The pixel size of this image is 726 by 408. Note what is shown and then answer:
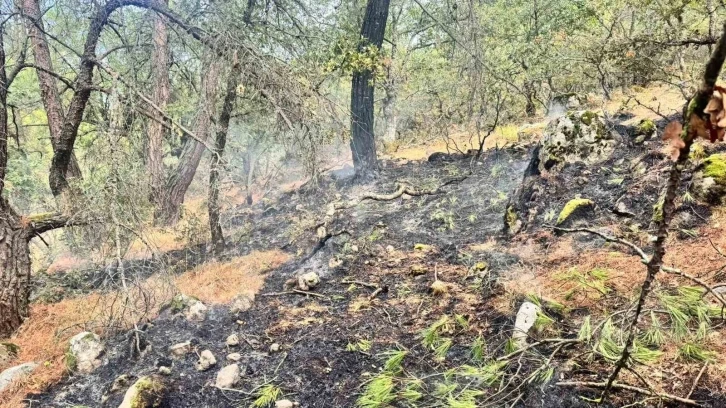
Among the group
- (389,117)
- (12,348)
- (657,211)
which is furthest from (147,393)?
(389,117)

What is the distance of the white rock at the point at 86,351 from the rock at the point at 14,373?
0.43 meters

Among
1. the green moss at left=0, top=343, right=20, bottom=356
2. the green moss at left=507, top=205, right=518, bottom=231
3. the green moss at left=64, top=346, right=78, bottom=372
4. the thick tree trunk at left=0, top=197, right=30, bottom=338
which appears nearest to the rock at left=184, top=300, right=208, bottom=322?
the green moss at left=64, top=346, right=78, bottom=372

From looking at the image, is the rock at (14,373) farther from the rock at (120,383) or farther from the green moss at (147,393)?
the green moss at (147,393)

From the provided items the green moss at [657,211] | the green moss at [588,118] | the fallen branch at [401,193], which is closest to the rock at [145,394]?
the fallen branch at [401,193]

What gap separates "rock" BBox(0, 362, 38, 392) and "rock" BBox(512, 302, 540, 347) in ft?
14.7

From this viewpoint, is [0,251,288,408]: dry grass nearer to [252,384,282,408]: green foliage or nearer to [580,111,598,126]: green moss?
[252,384,282,408]: green foliage

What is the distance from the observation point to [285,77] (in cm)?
486

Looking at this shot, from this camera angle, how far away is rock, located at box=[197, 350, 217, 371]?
12.7 feet

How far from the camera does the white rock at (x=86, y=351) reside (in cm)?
409

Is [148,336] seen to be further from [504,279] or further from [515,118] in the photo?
[515,118]

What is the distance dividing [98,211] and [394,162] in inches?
333

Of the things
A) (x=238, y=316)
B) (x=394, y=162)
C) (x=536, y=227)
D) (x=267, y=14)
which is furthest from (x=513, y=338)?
(x=394, y=162)

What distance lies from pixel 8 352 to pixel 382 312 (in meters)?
3.94

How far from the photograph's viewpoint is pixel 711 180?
4281 millimetres
